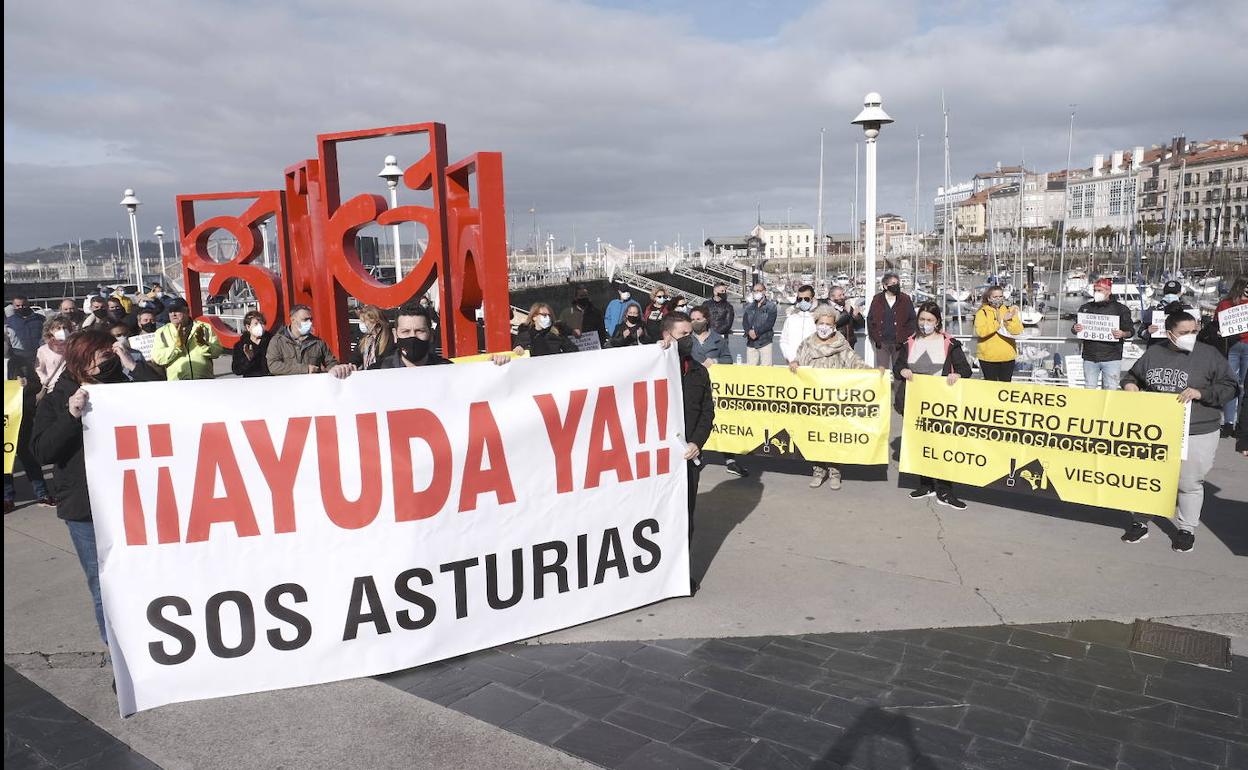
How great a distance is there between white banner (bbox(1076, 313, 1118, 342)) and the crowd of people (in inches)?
2.3

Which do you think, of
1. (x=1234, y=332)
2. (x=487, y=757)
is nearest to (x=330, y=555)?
(x=487, y=757)

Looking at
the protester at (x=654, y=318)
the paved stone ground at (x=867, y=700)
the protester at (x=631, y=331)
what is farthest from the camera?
the protester at (x=654, y=318)

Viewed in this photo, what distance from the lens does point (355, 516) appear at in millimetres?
4281

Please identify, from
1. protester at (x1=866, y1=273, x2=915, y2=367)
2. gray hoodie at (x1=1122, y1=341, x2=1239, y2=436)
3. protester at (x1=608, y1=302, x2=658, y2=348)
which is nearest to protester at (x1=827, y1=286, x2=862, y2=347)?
protester at (x1=866, y1=273, x2=915, y2=367)

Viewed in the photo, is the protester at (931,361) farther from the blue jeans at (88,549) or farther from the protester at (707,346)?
the blue jeans at (88,549)

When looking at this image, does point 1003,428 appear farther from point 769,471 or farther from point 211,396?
point 211,396

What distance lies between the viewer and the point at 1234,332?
830 cm

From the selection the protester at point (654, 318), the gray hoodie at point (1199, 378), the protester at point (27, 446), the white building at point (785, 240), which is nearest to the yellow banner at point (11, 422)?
the protester at point (27, 446)

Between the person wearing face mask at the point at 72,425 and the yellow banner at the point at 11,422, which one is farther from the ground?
the person wearing face mask at the point at 72,425

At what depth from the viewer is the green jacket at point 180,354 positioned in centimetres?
892

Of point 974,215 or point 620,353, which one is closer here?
point 620,353

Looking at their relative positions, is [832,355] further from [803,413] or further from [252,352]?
[252,352]

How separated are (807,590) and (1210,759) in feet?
7.61

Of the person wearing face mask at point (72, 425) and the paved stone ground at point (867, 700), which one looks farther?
the person wearing face mask at point (72, 425)
